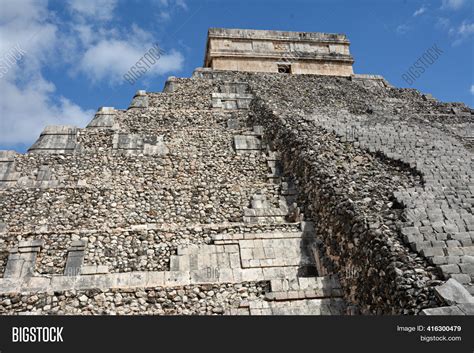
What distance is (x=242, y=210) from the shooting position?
928cm

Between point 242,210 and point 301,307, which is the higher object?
point 242,210

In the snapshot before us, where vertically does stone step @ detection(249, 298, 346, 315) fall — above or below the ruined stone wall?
below

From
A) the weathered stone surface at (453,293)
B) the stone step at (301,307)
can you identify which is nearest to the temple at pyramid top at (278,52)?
the stone step at (301,307)

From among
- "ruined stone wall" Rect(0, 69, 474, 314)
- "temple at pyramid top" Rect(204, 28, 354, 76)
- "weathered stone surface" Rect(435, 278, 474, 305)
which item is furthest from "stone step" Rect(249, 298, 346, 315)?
"temple at pyramid top" Rect(204, 28, 354, 76)

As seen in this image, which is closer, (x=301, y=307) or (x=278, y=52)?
(x=301, y=307)

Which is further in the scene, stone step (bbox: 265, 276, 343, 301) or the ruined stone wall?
stone step (bbox: 265, 276, 343, 301)

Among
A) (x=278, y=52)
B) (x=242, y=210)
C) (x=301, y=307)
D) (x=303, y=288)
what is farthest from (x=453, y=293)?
(x=278, y=52)

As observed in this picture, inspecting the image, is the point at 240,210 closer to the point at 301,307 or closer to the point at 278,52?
the point at 301,307

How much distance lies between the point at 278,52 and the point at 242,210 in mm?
10167

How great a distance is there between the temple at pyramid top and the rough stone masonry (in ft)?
12.5

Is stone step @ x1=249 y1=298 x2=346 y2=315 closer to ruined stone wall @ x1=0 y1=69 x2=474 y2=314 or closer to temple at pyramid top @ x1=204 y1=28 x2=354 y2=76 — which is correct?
ruined stone wall @ x1=0 y1=69 x2=474 y2=314

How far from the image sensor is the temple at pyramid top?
55.7ft
